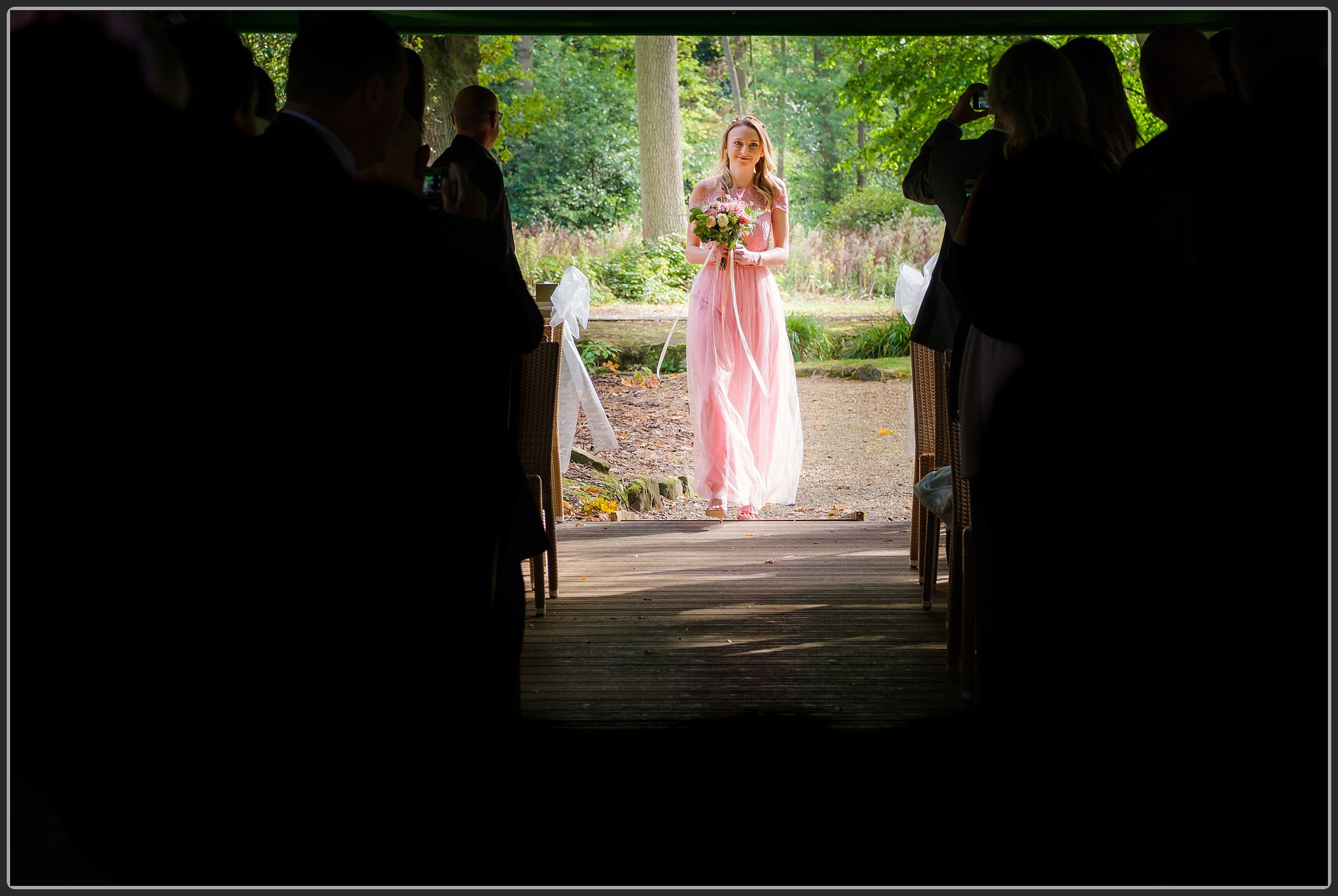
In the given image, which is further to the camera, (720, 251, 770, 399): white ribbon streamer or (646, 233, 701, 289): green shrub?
(646, 233, 701, 289): green shrub

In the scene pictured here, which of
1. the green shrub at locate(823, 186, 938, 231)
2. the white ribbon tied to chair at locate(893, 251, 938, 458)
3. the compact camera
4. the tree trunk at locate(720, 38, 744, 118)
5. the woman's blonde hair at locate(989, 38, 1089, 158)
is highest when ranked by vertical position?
the tree trunk at locate(720, 38, 744, 118)

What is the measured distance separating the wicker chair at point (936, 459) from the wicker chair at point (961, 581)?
0.44m

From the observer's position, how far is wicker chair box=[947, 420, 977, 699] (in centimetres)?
364

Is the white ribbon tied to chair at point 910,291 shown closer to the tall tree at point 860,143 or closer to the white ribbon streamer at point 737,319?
the white ribbon streamer at point 737,319

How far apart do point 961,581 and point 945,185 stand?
137cm

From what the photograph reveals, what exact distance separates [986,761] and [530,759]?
4.24ft

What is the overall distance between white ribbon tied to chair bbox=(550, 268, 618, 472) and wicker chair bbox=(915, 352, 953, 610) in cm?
236

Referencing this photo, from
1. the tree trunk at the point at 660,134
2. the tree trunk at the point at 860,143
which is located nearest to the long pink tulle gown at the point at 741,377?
the tree trunk at the point at 660,134

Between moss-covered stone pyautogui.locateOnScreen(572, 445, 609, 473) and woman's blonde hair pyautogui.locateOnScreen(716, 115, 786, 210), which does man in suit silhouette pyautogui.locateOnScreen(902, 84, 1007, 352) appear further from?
moss-covered stone pyautogui.locateOnScreen(572, 445, 609, 473)

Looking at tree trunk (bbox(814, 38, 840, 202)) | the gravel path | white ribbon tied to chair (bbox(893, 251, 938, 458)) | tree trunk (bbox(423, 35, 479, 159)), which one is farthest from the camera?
tree trunk (bbox(814, 38, 840, 202))

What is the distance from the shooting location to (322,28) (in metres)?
2.33

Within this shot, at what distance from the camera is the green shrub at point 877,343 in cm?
1257

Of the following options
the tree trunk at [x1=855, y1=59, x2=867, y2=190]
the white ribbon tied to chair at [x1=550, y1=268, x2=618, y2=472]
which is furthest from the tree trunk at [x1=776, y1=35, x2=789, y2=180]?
the white ribbon tied to chair at [x1=550, y1=268, x2=618, y2=472]

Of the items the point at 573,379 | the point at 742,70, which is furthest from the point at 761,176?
the point at 742,70
